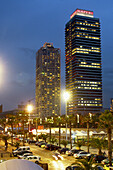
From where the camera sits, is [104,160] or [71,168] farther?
[104,160]

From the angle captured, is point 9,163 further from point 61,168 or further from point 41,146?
point 41,146

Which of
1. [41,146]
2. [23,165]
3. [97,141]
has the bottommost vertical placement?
[41,146]

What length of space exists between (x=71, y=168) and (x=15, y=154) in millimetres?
23574

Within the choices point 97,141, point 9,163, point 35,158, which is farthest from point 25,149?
point 9,163

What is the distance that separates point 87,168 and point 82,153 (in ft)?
89.3

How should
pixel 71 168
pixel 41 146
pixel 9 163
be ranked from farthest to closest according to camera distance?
1. pixel 41 146
2. pixel 71 168
3. pixel 9 163

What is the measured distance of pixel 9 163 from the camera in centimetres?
661

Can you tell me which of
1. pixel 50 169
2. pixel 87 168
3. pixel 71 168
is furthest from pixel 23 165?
pixel 50 169

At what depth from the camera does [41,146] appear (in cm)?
6694

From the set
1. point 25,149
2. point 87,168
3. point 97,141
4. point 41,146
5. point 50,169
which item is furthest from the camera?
point 41,146

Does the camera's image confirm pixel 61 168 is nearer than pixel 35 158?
Yes

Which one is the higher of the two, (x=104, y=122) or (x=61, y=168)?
(x=104, y=122)

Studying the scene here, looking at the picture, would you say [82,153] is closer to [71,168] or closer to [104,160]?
[104,160]

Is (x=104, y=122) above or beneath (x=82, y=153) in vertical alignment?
above
